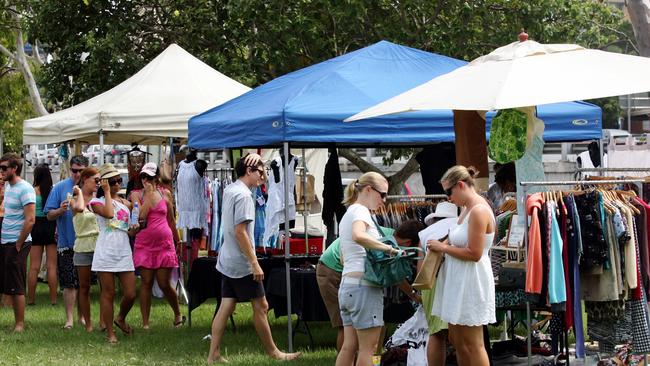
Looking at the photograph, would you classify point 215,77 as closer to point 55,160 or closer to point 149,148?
point 149,148

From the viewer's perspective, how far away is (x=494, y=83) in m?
8.05

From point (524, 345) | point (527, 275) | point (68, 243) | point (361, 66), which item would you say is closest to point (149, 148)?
point (68, 243)

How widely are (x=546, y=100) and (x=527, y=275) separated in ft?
3.86

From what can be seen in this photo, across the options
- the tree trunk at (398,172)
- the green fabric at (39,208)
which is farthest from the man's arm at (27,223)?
the tree trunk at (398,172)

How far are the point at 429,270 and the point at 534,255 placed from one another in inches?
31.8

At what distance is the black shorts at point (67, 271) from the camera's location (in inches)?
474

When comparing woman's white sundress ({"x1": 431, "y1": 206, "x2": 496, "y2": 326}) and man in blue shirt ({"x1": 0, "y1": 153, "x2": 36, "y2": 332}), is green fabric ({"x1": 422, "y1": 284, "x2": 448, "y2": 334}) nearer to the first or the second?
woman's white sundress ({"x1": 431, "y1": 206, "x2": 496, "y2": 326})

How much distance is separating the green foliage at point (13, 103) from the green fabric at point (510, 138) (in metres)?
26.5

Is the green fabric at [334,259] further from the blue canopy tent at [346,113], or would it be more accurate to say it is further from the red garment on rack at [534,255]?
the red garment on rack at [534,255]

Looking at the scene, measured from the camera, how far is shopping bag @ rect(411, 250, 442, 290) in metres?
7.45

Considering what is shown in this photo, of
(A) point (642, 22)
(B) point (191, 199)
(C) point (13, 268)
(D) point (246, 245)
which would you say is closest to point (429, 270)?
(D) point (246, 245)

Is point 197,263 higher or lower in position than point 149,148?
lower

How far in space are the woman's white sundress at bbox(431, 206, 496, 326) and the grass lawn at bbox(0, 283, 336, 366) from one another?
2.60 meters

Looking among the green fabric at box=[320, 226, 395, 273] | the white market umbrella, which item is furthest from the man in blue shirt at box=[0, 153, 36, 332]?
the white market umbrella
